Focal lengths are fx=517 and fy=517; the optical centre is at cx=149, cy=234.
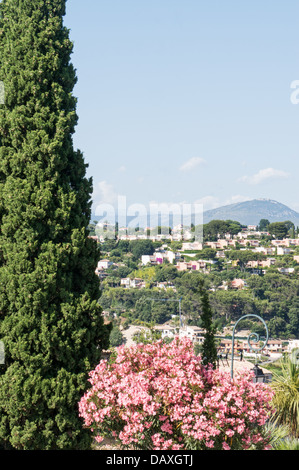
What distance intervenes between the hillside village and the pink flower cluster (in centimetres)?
6051

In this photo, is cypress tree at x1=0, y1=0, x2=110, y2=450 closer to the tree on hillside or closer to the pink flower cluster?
the pink flower cluster

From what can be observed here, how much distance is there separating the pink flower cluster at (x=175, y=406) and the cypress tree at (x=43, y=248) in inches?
30.4

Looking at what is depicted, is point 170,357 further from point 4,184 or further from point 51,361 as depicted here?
point 4,184

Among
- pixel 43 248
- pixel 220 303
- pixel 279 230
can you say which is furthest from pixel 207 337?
pixel 279 230

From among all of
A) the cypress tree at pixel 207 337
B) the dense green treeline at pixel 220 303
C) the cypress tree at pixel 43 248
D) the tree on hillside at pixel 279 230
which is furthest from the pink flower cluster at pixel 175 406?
the tree on hillside at pixel 279 230

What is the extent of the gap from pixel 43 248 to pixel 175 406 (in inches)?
98.7

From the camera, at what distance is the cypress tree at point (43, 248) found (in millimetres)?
6195

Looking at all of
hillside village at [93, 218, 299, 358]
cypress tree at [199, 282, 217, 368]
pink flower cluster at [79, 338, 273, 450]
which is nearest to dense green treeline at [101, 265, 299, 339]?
hillside village at [93, 218, 299, 358]

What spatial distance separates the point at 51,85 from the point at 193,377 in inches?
163

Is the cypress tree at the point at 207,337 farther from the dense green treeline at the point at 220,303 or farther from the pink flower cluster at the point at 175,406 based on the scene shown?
the dense green treeline at the point at 220,303

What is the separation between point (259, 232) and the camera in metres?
129

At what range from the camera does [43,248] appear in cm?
636

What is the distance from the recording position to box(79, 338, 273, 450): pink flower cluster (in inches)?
201

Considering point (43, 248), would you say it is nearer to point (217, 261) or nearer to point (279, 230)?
point (217, 261)
